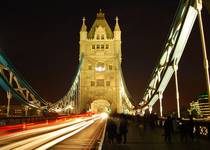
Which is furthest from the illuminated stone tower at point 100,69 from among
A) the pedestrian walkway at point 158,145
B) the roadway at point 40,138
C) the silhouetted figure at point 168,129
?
the pedestrian walkway at point 158,145

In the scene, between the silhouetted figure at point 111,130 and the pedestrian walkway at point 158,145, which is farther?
the silhouetted figure at point 111,130

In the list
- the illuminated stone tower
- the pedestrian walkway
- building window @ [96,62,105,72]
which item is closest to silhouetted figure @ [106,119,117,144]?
the pedestrian walkway

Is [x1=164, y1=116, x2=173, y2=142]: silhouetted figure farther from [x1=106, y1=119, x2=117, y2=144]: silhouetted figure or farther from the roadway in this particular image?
the roadway

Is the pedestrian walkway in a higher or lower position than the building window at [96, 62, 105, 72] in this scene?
lower

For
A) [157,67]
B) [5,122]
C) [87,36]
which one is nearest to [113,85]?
[87,36]

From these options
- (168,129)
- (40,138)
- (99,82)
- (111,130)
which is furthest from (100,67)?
(111,130)

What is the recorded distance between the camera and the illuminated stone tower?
247 ft

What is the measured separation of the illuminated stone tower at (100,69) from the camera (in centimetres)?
7525

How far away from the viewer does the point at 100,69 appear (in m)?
78.5

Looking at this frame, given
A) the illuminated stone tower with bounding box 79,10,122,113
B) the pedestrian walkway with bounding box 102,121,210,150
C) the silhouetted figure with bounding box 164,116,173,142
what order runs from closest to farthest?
1. the pedestrian walkway with bounding box 102,121,210,150
2. the silhouetted figure with bounding box 164,116,173,142
3. the illuminated stone tower with bounding box 79,10,122,113

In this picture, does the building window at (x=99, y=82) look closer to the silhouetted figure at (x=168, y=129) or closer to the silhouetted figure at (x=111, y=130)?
the silhouetted figure at (x=168, y=129)

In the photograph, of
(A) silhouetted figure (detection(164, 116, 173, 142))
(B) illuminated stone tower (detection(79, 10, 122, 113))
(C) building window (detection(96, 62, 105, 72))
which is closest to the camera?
(A) silhouetted figure (detection(164, 116, 173, 142))

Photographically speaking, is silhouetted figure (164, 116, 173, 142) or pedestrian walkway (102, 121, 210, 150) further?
silhouetted figure (164, 116, 173, 142)

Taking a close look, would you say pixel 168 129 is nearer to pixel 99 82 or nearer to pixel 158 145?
pixel 158 145
